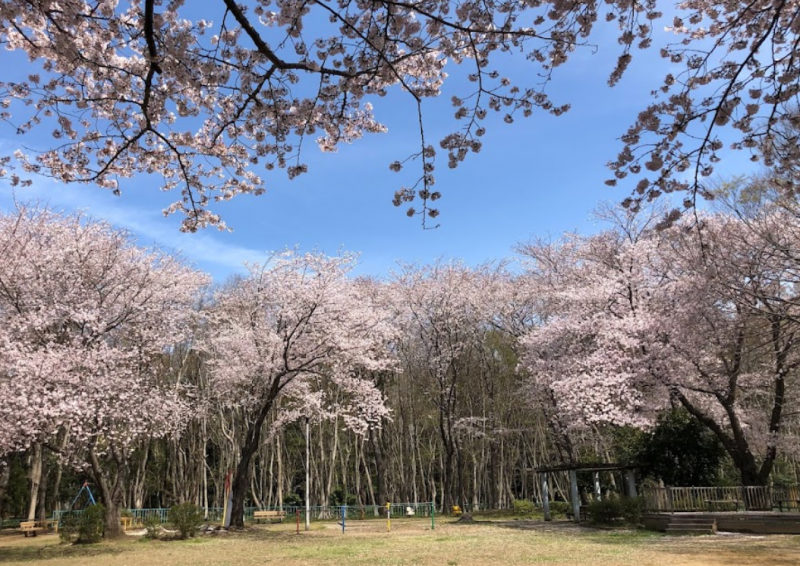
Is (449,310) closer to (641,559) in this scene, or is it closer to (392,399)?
(392,399)

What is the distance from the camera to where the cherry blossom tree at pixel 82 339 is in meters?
12.6

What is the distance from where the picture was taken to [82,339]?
14.0m

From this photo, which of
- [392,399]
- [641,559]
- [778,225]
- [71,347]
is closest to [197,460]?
[392,399]

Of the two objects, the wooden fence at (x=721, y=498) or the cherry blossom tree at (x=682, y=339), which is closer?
the cherry blossom tree at (x=682, y=339)

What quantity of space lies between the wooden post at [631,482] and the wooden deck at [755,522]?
240 centimetres

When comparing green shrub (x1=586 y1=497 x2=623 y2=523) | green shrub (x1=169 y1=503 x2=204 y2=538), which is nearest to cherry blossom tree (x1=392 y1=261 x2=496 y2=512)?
green shrub (x1=586 y1=497 x2=623 y2=523)

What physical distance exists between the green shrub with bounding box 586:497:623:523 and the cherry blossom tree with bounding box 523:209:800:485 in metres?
2.36

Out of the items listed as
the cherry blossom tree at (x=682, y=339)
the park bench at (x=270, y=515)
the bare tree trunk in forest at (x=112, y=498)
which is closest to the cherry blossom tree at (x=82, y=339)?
the bare tree trunk in forest at (x=112, y=498)

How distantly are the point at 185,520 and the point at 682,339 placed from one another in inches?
558

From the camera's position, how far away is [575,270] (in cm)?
2197

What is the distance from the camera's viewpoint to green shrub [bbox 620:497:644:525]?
15.4 m

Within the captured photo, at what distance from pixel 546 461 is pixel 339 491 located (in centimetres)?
1166

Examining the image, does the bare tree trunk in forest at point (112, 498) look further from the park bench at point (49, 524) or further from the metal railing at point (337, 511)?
the metal railing at point (337, 511)

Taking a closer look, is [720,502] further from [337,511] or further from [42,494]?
[42,494]
